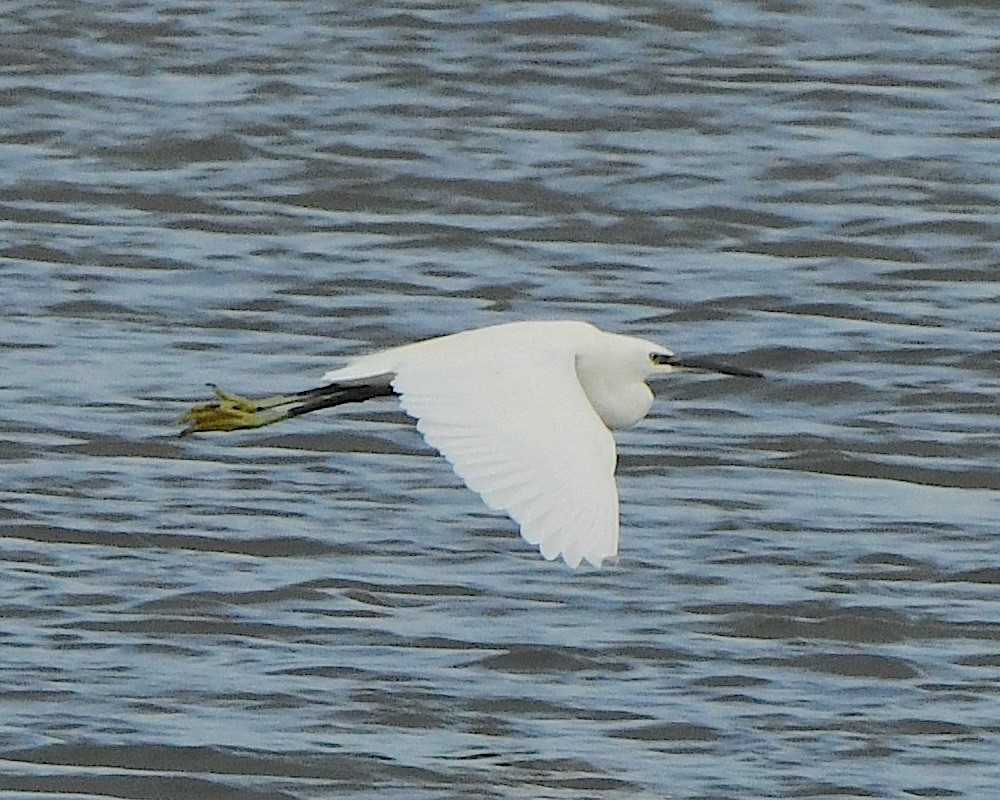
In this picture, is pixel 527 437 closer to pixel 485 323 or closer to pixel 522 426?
pixel 522 426

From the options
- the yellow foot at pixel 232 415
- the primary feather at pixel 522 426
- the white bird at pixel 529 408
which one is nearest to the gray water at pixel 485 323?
the yellow foot at pixel 232 415

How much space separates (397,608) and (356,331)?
7.24ft

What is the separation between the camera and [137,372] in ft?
30.1

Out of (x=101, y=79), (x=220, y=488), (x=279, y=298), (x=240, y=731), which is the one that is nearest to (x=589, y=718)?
(x=240, y=731)

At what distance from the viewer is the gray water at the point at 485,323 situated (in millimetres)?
6852

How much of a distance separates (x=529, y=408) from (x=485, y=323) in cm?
349

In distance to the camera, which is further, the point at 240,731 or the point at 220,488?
the point at 220,488

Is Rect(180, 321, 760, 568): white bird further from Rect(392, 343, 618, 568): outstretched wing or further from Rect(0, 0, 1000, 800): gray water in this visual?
Rect(0, 0, 1000, 800): gray water

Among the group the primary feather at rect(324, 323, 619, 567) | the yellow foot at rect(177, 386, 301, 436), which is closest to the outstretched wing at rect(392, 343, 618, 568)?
the primary feather at rect(324, 323, 619, 567)

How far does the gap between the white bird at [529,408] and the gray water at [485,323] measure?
593 millimetres

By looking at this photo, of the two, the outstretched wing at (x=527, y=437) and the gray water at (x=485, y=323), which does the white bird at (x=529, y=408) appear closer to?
the outstretched wing at (x=527, y=437)

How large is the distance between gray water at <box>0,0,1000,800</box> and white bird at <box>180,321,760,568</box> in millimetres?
593

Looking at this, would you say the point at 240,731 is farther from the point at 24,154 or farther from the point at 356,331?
the point at 24,154

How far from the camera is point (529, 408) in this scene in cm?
616
